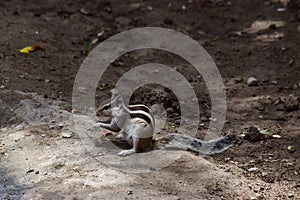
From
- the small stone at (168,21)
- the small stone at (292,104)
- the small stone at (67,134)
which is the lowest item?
the small stone at (292,104)

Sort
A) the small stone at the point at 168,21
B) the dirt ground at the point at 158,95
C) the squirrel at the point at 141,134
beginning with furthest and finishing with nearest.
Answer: the small stone at the point at 168,21
the squirrel at the point at 141,134
the dirt ground at the point at 158,95

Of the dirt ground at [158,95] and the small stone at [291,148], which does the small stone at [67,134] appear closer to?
the dirt ground at [158,95]

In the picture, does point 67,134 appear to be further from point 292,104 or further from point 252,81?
point 252,81

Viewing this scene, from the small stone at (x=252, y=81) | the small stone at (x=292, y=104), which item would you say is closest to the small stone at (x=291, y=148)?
the small stone at (x=292, y=104)

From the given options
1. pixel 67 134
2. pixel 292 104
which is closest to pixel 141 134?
pixel 67 134

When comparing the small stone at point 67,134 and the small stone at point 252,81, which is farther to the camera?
the small stone at point 252,81

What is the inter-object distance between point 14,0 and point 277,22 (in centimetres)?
345

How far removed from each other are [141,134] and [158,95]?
976mm

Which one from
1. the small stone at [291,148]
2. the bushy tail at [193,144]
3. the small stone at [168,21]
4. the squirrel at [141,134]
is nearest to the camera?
the squirrel at [141,134]

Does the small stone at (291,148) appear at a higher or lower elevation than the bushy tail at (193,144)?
lower

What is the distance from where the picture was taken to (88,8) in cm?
693

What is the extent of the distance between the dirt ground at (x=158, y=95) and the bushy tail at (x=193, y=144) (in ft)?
0.30

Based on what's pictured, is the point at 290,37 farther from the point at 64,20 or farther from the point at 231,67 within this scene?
the point at 64,20

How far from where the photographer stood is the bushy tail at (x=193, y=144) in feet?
12.2
